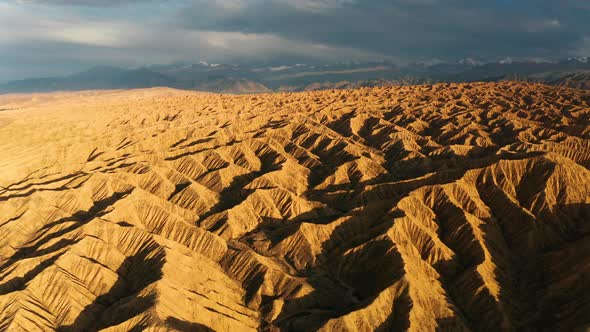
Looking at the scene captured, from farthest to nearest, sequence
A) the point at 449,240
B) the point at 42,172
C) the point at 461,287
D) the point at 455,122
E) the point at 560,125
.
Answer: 1. the point at 455,122
2. the point at 560,125
3. the point at 42,172
4. the point at 449,240
5. the point at 461,287

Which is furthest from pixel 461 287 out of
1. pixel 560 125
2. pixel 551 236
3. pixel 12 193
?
pixel 560 125

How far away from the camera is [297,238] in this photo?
55781mm

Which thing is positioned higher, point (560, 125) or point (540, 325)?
point (560, 125)

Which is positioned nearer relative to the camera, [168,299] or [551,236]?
[168,299]

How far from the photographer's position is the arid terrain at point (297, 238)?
1638 inches

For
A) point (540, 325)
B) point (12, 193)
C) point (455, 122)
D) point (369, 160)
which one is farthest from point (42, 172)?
point (455, 122)

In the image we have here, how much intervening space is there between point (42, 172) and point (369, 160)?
6551 cm

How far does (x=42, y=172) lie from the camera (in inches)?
3410

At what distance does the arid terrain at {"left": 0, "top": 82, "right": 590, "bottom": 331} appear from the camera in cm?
4159

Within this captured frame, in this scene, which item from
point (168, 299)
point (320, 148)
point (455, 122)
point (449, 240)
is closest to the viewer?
point (168, 299)

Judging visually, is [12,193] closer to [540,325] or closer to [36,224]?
[36,224]

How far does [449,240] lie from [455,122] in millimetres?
75026

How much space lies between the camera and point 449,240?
54.8 meters

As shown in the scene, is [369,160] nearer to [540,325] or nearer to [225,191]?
[225,191]
